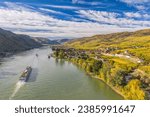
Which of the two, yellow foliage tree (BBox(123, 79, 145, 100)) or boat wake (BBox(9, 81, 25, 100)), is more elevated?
yellow foliage tree (BBox(123, 79, 145, 100))

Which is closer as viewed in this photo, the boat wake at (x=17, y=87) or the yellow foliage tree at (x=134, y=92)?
the yellow foliage tree at (x=134, y=92)

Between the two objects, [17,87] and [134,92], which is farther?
[17,87]

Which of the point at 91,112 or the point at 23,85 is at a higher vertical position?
the point at 91,112

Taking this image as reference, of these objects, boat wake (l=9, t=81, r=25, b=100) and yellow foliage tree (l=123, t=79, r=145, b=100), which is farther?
boat wake (l=9, t=81, r=25, b=100)

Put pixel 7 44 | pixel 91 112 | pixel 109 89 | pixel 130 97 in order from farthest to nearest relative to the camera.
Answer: pixel 7 44
pixel 109 89
pixel 130 97
pixel 91 112

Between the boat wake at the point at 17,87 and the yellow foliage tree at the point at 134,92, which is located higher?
→ the yellow foliage tree at the point at 134,92

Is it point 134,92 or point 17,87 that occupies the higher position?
point 134,92

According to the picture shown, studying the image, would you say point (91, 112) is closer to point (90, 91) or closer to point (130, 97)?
point (130, 97)

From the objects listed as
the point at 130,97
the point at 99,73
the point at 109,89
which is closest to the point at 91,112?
the point at 130,97

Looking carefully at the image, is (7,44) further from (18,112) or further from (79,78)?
(18,112)

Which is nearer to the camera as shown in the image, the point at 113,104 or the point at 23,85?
the point at 113,104

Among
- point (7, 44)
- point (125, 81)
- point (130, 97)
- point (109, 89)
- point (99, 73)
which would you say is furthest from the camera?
point (7, 44)
